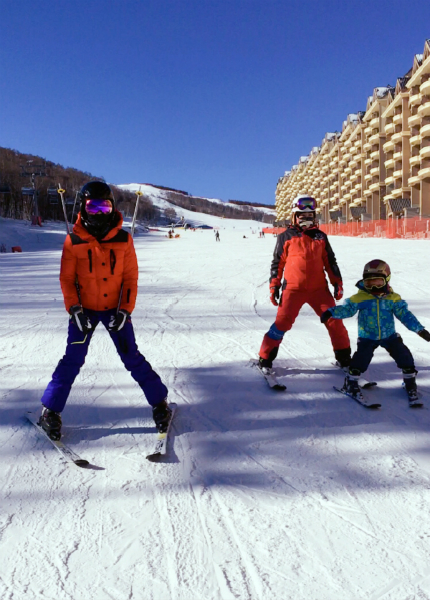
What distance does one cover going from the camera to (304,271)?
157 inches

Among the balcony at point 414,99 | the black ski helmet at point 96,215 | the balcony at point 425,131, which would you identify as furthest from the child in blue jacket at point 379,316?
the balcony at point 414,99

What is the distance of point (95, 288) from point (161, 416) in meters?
0.93

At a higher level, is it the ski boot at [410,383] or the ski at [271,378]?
the ski boot at [410,383]

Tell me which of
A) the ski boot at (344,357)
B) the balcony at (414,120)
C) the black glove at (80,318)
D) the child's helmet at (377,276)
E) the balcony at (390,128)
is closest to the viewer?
the black glove at (80,318)

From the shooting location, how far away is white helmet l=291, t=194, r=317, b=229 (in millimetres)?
3998

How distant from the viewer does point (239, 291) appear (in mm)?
10016

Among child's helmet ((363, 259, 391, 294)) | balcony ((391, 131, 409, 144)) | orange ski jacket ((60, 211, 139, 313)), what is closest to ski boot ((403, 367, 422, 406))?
child's helmet ((363, 259, 391, 294))

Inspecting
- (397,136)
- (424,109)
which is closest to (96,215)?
(424,109)

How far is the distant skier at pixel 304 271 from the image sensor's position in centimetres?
402

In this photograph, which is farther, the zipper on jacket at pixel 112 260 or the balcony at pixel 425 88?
the balcony at pixel 425 88

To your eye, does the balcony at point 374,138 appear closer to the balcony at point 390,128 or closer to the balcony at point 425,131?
the balcony at point 390,128

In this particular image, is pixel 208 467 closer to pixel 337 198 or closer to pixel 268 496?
pixel 268 496

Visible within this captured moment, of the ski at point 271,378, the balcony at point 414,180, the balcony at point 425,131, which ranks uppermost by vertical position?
the balcony at point 425,131

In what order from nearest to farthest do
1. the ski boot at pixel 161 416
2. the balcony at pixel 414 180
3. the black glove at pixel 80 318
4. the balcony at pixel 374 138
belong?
the black glove at pixel 80 318 → the ski boot at pixel 161 416 → the balcony at pixel 414 180 → the balcony at pixel 374 138
